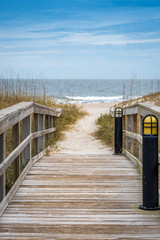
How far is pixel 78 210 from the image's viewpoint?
3.32m

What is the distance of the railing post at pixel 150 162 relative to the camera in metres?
3.25

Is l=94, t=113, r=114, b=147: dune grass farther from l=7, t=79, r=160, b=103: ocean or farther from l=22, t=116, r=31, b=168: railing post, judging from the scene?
l=22, t=116, r=31, b=168: railing post

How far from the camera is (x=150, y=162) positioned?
3.29m

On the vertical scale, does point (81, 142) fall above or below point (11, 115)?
below

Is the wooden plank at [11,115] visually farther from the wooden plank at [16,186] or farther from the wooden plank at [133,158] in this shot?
the wooden plank at [133,158]

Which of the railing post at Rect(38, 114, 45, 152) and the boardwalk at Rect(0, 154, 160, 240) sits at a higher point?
the railing post at Rect(38, 114, 45, 152)

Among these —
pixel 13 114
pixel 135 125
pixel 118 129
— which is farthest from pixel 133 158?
pixel 13 114

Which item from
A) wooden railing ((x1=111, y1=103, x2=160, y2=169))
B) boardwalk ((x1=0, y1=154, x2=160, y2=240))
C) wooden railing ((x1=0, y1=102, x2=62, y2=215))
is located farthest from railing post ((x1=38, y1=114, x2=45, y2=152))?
wooden railing ((x1=111, y1=103, x2=160, y2=169))

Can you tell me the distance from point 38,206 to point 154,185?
120cm

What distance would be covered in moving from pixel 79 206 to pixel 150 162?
858mm

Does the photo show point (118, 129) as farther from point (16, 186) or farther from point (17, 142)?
point (16, 186)

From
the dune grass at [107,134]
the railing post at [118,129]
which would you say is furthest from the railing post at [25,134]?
the dune grass at [107,134]

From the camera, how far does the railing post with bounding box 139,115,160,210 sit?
3.25m

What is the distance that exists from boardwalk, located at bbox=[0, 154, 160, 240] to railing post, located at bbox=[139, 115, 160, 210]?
0.12 m
